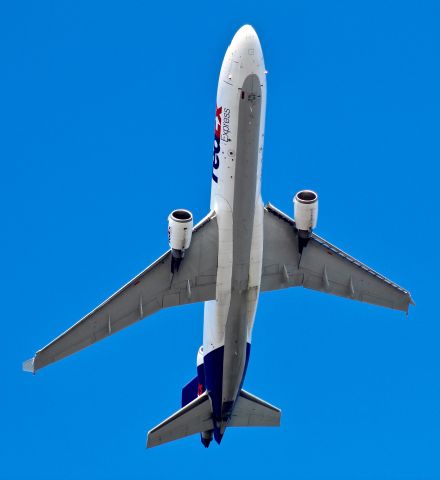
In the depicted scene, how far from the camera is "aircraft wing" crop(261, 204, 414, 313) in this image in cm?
6488

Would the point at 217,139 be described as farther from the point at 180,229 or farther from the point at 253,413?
the point at 253,413

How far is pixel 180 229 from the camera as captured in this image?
200 ft

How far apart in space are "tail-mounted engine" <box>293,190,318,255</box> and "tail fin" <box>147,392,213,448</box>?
8.92m

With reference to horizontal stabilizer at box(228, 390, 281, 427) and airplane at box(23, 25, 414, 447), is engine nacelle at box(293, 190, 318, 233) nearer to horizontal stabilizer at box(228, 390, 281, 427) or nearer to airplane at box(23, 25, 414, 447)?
airplane at box(23, 25, 414, 447)

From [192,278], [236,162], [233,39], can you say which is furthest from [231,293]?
[233,39]

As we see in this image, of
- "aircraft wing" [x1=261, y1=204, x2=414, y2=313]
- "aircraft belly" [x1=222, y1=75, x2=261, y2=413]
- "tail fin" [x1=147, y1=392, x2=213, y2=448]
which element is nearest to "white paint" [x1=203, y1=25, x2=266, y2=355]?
"aircraft belly" [x1=222, y1=75, x2=261, y2=413]

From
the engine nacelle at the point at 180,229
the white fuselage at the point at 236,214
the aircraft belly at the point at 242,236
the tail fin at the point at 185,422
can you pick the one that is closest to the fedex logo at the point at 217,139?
the white fuselage at the point at 236,214

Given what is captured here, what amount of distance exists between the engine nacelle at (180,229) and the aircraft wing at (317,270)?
444cm

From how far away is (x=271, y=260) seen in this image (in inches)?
2569

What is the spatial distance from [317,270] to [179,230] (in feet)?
27.8

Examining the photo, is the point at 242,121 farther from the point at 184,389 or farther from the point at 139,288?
the point at 184,389

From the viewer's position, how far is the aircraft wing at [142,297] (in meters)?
63.3

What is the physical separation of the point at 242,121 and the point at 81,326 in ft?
37.9

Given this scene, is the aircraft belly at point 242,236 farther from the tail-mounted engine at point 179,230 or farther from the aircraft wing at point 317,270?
the aircraft wing at point 317,270
